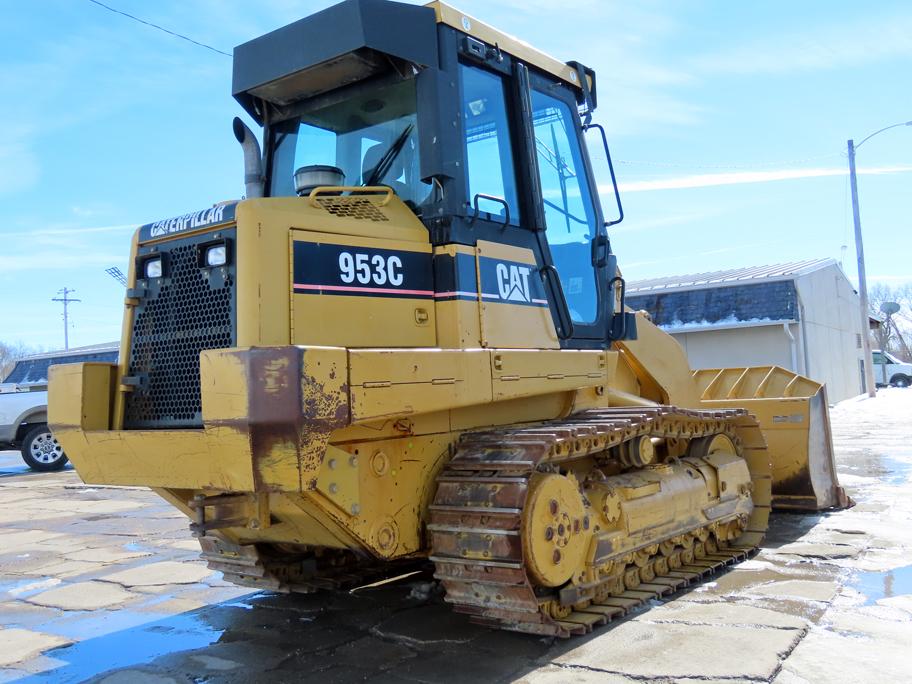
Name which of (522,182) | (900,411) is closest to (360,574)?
(522,182)

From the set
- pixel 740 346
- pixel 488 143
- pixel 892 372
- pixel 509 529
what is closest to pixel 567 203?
pixel 488 143

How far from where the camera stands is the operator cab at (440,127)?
4.51 meters

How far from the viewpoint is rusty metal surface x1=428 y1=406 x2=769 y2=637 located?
4.05 meters

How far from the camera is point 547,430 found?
4.57 meters

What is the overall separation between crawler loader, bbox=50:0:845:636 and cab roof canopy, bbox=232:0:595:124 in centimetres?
1

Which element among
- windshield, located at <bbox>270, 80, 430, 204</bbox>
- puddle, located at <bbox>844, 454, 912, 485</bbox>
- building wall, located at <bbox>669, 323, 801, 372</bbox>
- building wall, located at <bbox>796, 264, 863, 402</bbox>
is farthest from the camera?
building wall, located at <bbox>796, 264, 863, 402</bbox>

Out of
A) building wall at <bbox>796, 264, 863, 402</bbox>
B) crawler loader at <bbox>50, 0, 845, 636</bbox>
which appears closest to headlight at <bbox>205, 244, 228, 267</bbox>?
crawler loader at <bbox>50, 0, 845, 636</bbox>

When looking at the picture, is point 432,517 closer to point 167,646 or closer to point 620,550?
point 620,550

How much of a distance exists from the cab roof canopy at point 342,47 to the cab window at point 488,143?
0.89ft

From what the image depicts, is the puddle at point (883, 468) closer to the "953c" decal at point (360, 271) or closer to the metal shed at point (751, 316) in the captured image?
the "953c" decal at point (360, 271)

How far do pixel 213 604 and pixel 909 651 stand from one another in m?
4.08

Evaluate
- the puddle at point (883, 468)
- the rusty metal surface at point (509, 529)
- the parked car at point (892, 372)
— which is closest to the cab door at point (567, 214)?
the rusty metal surface at point (509, 529)

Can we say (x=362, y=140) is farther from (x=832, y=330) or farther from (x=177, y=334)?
(x=832, y=330)

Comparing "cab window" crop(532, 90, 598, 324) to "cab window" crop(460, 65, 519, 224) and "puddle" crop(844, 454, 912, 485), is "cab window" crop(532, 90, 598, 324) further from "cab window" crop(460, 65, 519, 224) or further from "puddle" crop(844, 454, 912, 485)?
"puddle" crop(844, 454, 912, 485)
